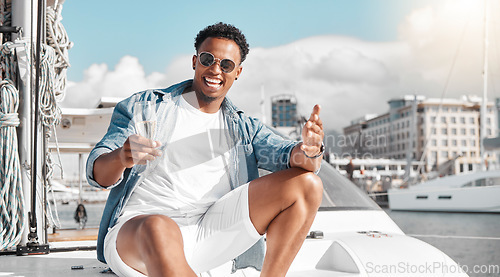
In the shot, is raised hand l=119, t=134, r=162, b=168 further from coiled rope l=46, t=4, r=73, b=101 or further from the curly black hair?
coiled rope l=46, t=4, r=73, b=101

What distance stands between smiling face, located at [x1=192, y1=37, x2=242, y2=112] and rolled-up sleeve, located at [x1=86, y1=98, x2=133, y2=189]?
28 centimetres

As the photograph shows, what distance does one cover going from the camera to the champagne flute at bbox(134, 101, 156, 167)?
4.68 feet

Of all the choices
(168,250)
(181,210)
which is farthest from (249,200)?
(168,250)

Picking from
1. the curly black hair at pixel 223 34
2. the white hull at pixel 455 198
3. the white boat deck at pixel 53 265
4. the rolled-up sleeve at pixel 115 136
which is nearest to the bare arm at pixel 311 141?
the curly black hair at pixel 223 34

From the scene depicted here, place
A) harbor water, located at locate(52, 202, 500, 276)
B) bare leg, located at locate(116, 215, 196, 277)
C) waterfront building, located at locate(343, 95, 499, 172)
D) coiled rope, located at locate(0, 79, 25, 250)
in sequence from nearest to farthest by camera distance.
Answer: bare leg, located at locate(116, 215, 196, 277)
coiled rope, located at locate(0, 79, 25, 250)
harbor water, located at locate(52, 202, 500, 276)
waterfront building, located at locate(343, 95, 499, 172)

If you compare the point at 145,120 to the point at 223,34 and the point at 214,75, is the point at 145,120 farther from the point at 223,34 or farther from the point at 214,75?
the point at 223,34

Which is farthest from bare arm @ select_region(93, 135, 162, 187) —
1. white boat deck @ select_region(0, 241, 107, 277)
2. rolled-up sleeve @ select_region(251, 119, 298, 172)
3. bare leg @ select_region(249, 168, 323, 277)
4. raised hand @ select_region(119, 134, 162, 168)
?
white boat deck @ select_region(0, 241, 107, 277)

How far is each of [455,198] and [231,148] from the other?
26.7 meters

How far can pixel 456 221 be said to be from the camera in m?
22.3

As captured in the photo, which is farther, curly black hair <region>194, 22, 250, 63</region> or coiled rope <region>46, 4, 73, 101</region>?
coiled rope <region>46, 4, 73, 101</region>

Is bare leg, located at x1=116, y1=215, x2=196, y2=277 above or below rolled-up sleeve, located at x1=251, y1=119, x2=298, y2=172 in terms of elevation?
below

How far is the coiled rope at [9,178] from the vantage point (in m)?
3.08

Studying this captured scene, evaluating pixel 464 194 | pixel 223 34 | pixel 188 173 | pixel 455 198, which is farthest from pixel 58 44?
pixel 455 198

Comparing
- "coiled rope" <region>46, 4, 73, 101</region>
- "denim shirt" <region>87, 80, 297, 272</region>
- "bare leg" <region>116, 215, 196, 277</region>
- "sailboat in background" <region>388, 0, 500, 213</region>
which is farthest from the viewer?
"sailboat in background" <region>388, 0, 500, 213</region>
